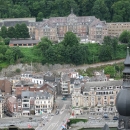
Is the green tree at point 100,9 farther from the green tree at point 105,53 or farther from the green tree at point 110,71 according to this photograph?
the green tree at point 110,71

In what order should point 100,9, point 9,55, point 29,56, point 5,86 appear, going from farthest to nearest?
point 100,9 → point 29,56 → point 9,55 → point 5,86

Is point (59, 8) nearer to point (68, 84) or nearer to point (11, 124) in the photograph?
point (68, 84)

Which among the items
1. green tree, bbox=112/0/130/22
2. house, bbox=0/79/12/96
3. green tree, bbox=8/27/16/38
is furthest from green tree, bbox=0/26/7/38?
house, bbox=0/79/12/96

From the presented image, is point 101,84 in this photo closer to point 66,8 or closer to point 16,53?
point 16,53

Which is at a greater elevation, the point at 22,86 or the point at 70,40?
the point at 70,40

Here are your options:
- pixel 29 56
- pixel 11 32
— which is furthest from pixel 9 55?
pixel 11 32

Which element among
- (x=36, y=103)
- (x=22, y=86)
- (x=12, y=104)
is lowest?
(x=12, y=104)

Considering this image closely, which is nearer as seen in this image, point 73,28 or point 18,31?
point 18,31

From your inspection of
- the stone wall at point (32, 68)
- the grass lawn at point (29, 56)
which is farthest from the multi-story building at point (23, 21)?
the stone wall at point (32, 68)
